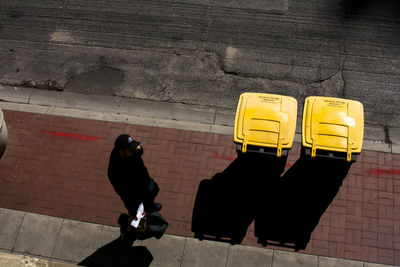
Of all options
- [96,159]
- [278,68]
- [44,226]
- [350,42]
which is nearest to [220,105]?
[278,68]

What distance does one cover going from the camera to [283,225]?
20.8 feet

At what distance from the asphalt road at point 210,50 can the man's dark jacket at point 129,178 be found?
2756mm

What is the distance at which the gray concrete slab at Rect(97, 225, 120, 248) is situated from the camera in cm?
643

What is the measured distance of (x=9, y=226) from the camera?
6.70 m

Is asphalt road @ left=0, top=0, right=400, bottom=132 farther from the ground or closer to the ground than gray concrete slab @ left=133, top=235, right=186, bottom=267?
farther from the ground

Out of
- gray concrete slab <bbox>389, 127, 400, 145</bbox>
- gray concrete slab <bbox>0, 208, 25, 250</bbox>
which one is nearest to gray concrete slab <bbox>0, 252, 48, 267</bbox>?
gray concrete slab <bbox>0, 208, 25, 250</bbox>

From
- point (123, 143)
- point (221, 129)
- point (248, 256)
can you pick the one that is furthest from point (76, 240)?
point (221, 129)

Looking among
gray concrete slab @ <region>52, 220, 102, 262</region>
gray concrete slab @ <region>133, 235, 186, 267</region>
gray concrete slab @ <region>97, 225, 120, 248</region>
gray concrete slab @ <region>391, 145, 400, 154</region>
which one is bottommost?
→ gray concrete slab @ <region>52, 220, 102, 262</region>

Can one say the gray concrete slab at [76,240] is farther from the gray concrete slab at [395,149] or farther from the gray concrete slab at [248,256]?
the gray concrete slab at [395,149]

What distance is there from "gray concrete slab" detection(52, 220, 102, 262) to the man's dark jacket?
3.99 feet

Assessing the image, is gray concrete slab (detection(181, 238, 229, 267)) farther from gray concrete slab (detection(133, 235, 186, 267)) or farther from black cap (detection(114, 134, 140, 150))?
black cap (detection(114, 134, 140, 150))

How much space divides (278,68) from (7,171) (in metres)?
6.31

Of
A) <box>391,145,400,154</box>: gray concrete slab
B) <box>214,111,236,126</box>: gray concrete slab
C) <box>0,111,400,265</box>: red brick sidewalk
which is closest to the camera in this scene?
<box>0,111,400,265</box>: red brick sidewalk

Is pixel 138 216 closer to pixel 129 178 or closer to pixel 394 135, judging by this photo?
pixel 129 178
